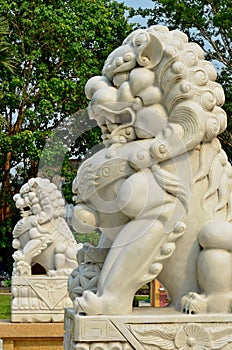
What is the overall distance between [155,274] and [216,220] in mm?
369

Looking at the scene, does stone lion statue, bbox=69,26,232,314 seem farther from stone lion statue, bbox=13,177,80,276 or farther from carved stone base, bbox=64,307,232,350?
stone lion statue, bbox=13,177,80,276

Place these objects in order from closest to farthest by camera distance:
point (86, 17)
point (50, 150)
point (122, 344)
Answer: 1. point (122, 344)
2. point (50, 150)
3. point (86, 17)

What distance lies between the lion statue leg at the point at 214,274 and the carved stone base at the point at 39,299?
467 centimetres

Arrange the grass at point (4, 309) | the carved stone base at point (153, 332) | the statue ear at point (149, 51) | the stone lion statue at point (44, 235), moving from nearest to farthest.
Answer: the carved stone base at point (153, 332), the statue ear at point (149, 51), the stone lion statue at point (44, 235), the grass at point (4, 309)

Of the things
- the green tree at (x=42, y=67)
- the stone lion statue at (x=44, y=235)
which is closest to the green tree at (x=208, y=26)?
the green tree at (x=42, y=67)

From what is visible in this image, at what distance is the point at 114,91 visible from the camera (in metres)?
3.07

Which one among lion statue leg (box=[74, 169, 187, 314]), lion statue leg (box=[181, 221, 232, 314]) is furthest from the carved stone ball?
lion statue leg (box=[181, 221, 232, 314])

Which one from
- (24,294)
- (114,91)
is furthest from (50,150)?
(24,294)

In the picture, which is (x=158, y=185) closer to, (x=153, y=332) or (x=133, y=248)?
(x=133, y=248)

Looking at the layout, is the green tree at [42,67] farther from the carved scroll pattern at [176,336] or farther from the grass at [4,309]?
the carved scroll pattern at [176,336]

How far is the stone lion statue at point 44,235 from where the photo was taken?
761 centimetres

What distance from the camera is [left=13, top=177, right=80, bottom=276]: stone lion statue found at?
761 centimetres

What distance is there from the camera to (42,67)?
1692 centimetres

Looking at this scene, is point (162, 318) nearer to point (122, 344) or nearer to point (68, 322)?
point (122, 344)
